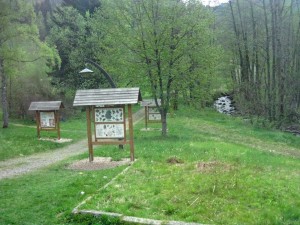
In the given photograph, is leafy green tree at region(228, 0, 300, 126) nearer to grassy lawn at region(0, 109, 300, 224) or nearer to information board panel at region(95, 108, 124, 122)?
grassy lawn at region(0, 109, 300, 224)

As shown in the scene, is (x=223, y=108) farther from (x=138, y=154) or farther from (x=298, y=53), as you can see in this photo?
(x=138, y=154)

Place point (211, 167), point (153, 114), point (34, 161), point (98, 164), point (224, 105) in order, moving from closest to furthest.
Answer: point (211, 167)
point (98, 164)
point (34, 161)
point (153, 114)
point (224, 105)

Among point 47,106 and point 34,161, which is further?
point 47,106

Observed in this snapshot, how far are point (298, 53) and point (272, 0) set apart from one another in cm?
679

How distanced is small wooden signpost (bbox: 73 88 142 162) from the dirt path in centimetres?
218

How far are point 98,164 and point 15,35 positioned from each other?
14.0 m

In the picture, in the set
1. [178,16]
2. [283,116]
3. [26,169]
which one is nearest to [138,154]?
[26,169]

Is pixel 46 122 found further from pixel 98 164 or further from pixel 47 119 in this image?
pixel 98 164

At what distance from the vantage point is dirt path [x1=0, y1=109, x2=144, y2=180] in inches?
474

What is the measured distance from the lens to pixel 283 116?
27781 mm

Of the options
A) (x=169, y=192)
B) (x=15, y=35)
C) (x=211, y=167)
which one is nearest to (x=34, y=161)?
(x=211, y=167)

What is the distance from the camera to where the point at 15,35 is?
73.7ft

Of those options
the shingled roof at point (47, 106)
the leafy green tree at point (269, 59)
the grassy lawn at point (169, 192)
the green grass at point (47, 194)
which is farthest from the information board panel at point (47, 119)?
the leafy green tree at point (269, 59)

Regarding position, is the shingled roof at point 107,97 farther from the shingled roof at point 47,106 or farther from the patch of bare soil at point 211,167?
the shingled roof at point 47,106
